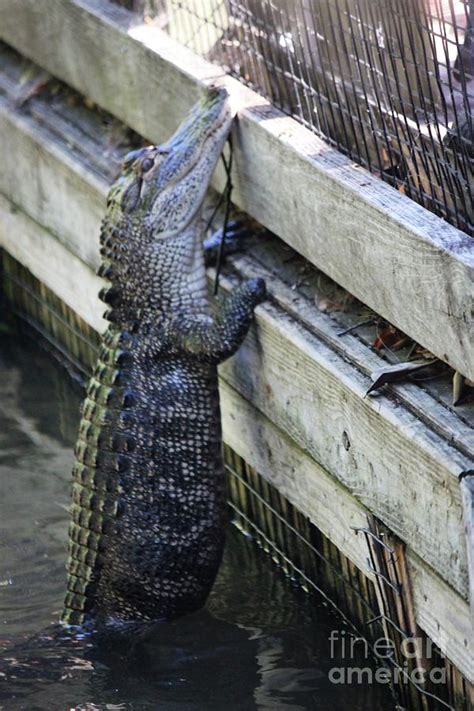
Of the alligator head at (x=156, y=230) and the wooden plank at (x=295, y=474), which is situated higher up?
the alligator head at (x=156, y=230)

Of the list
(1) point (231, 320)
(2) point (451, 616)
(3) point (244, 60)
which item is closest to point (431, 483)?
(2) point (451, 616)

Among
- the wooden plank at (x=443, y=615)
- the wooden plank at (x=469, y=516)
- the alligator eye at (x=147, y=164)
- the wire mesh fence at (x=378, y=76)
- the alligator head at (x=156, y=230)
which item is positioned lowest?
the wooden plank at (x=443, y=615)

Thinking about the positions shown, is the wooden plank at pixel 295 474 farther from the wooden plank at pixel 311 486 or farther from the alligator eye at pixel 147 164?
the alligator eye at pixel 147 164

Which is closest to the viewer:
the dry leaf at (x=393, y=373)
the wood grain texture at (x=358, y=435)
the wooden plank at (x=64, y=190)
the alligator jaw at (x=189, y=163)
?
the wood grain texture at (x=358, y=435)

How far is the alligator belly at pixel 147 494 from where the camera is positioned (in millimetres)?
4957

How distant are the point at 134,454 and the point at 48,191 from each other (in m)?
2.07

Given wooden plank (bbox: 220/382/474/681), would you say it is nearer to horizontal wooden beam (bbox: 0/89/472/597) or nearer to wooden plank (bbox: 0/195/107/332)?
horizontal wooden beam (bbox: 0/89/472/597)

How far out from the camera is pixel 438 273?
3.66m

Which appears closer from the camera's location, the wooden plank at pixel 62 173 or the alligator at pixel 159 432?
the alligator at pixel 159 432

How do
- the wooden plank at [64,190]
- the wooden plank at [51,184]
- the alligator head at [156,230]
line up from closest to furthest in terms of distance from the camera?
the wooden plank at [64,190]
the alligator head at [156,230]
the wooden plank at [51,184]

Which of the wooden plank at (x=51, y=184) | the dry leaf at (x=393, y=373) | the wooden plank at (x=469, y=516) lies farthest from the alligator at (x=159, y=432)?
the wooden plank at (x=469, y=516)

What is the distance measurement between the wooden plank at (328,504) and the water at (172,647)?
47 cm

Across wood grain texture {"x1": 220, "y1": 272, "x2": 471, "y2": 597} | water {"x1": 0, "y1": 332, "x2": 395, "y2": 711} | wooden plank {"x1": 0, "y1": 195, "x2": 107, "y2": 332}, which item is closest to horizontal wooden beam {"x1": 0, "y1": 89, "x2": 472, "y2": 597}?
wood grain texture {"x1": 220, "y1": 272, "x2": 471, "y2": 597}

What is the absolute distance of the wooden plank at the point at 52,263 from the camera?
6406 millimetres
